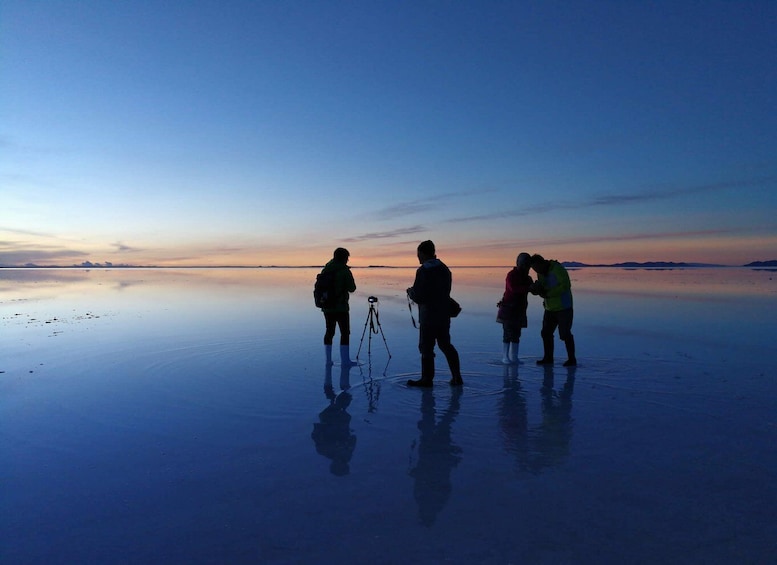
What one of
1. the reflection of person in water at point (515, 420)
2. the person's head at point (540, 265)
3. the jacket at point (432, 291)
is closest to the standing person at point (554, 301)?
the person's head at point (540, 265)

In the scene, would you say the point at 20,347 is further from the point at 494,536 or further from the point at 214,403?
the point at 494,536

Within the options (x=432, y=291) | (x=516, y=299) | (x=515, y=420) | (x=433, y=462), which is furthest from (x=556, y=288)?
(x=433, y=462)

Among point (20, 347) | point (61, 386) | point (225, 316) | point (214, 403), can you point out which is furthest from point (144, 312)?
point (214, 403)

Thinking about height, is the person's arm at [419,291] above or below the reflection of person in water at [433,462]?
above

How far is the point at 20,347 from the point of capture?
11258 mm

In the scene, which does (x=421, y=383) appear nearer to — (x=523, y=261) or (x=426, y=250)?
(x=426, y=250)

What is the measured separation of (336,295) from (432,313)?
238cm

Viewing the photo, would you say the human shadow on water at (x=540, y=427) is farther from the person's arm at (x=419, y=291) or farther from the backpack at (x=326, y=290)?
the backpack at (x=326, y=290)

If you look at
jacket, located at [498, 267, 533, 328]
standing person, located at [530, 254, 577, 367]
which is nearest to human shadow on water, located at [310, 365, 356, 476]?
jacket, located at [498, 267, 533, 328]

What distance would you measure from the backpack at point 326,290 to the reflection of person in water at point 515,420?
12.6 ft

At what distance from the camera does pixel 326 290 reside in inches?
375

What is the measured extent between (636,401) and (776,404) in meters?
1.88

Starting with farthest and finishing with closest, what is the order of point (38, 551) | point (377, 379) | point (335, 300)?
point (335, 300) < point (377, 379) < point (38, 551)

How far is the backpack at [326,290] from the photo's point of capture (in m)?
9.51
